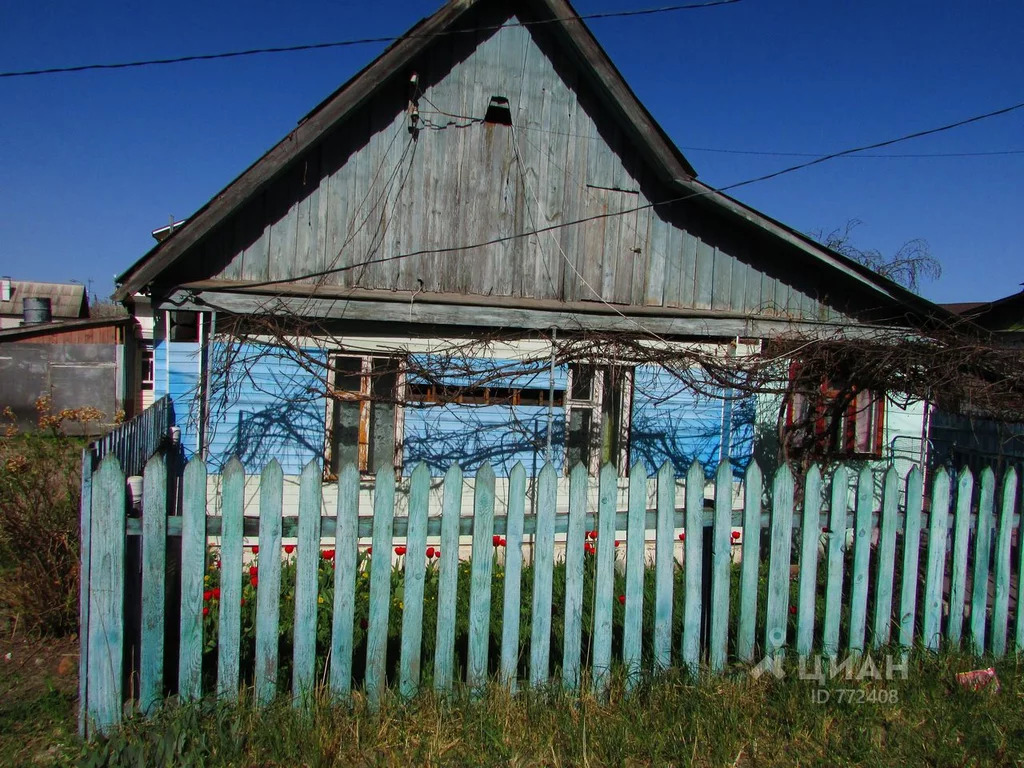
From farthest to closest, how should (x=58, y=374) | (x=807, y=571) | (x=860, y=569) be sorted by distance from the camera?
(x=58, y=374), (x=860, y=569), (x=807, y=571)

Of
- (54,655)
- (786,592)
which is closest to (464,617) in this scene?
(786,592)

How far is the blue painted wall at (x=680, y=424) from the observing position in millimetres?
7609

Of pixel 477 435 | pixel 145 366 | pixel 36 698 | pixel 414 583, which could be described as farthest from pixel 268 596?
pixel 145 366

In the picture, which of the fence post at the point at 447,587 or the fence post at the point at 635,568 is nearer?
the fence post at the point at 447,587

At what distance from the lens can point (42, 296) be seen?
29.9 metres

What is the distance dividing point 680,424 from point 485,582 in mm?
4547

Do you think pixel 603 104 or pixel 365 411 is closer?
pixel 365 411

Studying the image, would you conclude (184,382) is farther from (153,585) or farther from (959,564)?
(959,564)

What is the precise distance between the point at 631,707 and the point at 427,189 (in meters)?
5.21

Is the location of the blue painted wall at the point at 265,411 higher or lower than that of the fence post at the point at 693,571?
higher

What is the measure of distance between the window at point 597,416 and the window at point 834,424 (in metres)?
1.67

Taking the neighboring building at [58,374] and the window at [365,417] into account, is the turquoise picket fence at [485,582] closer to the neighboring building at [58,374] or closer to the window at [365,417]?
the window at [365,417]

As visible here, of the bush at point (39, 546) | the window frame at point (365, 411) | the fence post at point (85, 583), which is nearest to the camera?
the fence post at point (85, 583)

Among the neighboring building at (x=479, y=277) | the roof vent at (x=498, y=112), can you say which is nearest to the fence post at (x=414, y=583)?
the neighboring building at (x=479, y=277)
